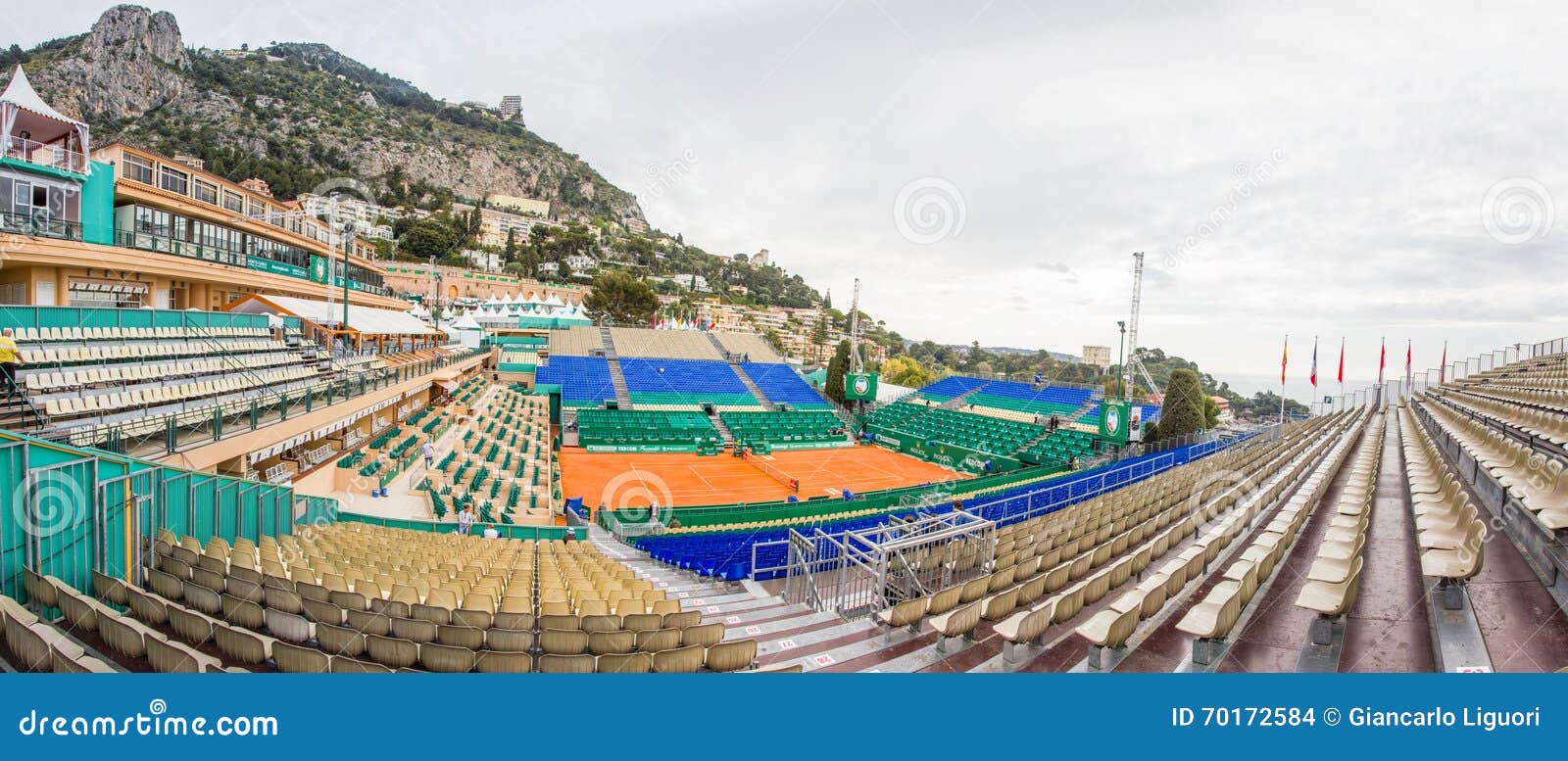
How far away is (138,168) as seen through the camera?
2056 centimetres

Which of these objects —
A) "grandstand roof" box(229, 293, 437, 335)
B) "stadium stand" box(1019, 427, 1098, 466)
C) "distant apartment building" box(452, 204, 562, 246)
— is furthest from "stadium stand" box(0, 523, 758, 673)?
"distant apartment building" box(452, 204, 562, 246)

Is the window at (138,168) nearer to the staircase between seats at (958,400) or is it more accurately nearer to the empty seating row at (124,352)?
the empty seating row at (124,352)

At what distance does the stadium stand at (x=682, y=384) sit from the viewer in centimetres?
3803

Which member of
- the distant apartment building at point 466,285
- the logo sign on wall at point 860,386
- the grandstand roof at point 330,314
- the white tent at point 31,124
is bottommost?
the logo sign on wall at point 860,386

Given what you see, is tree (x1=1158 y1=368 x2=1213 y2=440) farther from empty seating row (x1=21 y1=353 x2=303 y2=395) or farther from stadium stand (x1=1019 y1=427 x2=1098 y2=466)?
empty seating row (x1=21 y1=353 x2=303 y2=395)

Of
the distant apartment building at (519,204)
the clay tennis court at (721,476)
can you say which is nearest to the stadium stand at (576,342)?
the clay tennis court at (721,476)

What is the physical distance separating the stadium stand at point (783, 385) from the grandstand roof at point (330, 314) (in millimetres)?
20441

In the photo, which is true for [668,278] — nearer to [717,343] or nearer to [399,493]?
[717,343]

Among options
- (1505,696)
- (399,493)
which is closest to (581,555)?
(399,493)

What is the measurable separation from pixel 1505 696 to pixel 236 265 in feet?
104

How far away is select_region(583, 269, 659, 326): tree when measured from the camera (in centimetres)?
6644

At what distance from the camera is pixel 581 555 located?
1034 centimetres

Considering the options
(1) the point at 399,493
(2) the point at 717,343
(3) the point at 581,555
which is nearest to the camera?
(3) the point at 581,555

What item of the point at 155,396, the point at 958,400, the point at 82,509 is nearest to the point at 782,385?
the point at 958,400
